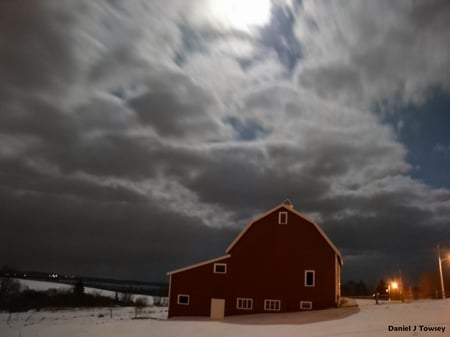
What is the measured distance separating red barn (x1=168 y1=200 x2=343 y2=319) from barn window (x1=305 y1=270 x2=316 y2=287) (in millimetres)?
79

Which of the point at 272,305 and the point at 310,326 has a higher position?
the point at 272,305

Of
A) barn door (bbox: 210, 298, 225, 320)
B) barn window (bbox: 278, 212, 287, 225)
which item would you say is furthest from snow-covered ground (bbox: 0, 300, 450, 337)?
barn window (bbox: 278, 212, 287, 225)

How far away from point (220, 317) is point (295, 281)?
6.69 metres

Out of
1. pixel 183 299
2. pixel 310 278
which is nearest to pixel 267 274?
pixel 310 278

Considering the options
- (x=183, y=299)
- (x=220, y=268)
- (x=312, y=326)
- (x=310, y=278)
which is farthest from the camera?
(x=220, y=268)

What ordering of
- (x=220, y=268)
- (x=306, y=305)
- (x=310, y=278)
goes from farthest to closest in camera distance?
(x=220, y=268) < (x=310, y=278) < (x=306, y=305)

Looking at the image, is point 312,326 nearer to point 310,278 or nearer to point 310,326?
point 310,326

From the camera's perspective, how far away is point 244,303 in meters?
37.7

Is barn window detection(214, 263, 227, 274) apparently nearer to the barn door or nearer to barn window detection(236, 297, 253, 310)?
the barn door

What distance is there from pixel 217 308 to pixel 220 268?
3261 millimetres

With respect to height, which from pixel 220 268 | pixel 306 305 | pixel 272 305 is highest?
pixel 220 268

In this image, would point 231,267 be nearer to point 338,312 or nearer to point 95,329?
point 338,312

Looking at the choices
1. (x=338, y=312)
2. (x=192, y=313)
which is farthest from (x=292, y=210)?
(x=192, y=313)

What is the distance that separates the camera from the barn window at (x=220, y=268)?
38.8 m
